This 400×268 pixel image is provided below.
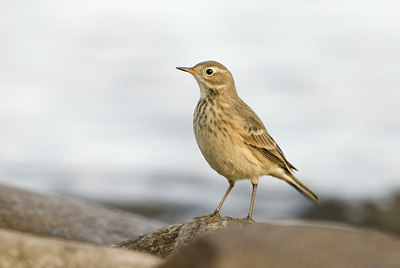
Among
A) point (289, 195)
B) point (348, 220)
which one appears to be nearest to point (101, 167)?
point (289, 195)

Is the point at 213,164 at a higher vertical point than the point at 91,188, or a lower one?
higher

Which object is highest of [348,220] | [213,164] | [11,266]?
[213,164]

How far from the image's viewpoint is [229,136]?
281 inches

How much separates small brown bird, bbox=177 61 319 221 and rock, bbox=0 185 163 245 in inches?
64.7

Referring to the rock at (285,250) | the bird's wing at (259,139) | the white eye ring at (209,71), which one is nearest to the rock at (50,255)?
the rock at (285,250)

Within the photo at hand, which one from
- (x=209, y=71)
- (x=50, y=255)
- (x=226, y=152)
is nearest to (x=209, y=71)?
(x=209, y=71)

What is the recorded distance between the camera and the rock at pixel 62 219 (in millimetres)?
7559

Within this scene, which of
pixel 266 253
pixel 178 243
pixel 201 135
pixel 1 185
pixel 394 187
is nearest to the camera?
pixel 266 253

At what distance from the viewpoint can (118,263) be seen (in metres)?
3.70

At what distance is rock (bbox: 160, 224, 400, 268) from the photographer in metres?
3.20

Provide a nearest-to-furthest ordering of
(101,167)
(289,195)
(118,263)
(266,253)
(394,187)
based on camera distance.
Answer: (266,253), (118,263), (394,187), (289,195), (101,167)

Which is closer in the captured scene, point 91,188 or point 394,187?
point 394,187

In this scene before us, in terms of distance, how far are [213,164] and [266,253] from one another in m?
3.82

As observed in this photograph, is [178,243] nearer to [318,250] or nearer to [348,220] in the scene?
[318,250]
